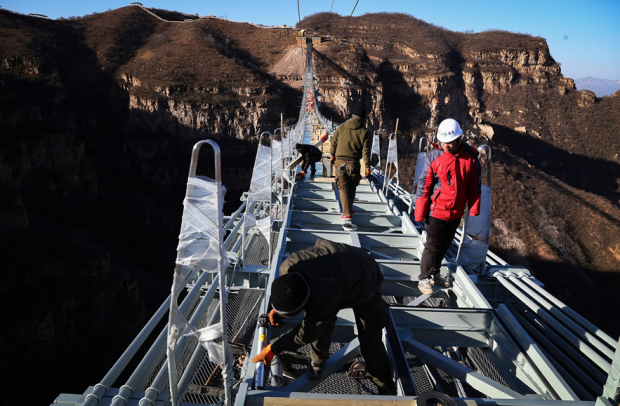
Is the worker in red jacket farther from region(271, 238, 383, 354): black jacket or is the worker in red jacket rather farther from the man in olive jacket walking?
the man in olive jacket walking

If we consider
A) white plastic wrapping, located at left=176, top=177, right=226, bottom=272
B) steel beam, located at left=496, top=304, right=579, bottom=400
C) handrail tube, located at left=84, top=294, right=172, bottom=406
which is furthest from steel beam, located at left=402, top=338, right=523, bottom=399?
handrail tube, located at left=84, top=294, right=172, bottom=406

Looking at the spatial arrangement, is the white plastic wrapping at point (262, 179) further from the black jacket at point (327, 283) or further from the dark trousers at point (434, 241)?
the black jacket at point (327, 283)

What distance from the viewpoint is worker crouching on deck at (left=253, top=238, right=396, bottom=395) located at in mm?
2199

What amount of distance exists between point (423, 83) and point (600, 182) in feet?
110

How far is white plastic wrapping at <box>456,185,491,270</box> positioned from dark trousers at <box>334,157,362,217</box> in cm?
188

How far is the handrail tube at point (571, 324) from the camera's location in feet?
8.80

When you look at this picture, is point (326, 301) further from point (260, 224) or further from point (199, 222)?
point (260, 224)

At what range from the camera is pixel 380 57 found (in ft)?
229

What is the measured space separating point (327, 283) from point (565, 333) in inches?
87.5

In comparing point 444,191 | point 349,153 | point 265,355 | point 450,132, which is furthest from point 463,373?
point 349,153

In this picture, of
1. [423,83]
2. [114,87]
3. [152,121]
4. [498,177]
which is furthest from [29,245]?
[423,83]

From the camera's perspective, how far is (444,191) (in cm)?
355

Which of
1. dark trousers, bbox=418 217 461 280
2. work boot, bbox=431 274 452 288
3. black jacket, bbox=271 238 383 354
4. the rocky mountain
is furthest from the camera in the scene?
the rocky mountain

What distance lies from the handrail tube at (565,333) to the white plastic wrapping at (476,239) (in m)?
0.43
